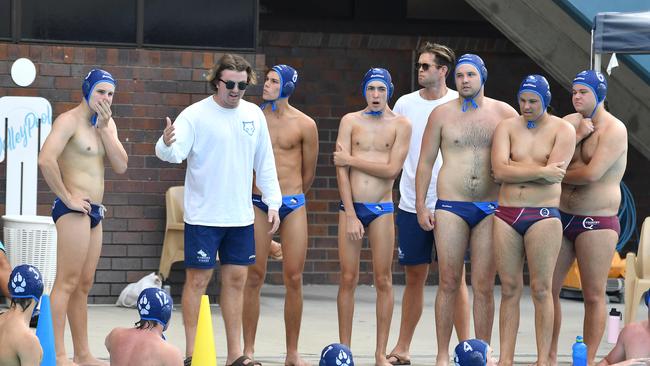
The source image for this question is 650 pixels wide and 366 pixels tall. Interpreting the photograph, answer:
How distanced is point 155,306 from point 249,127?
7.41 ft

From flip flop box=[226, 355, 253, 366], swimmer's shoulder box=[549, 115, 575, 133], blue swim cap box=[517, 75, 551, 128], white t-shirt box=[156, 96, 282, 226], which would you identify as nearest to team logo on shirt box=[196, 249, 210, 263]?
white t-shirt box=[156, 96, 282, 226]

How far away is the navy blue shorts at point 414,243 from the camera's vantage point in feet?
33.6

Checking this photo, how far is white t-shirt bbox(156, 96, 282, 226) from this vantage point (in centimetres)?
928

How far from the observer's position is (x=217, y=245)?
938 cm

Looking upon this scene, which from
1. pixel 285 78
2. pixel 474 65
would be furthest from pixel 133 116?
pixel 474 65

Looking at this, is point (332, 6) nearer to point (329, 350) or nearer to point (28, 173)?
point (28, 173)

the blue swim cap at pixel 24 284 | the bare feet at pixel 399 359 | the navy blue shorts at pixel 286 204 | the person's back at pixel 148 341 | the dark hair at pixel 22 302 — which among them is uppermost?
the navy blue shorts at pixel 286 204

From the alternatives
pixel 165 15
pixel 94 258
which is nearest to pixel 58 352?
pixel 94 258

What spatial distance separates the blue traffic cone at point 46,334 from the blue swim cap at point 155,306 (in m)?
1.08

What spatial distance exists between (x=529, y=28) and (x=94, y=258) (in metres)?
5.52

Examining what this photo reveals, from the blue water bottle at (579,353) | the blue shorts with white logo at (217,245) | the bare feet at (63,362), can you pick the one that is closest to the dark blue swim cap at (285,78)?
the blue shorts with white logo at (217,245)

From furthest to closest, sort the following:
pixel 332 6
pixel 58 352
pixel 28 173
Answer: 1. pixel 332 6
2. pixel 28 173
3. pixel 58 352

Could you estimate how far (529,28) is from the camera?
13297 millimetres

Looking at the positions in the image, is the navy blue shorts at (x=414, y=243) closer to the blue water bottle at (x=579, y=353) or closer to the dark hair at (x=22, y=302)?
the blue water bottle at (x=579, y=353)
